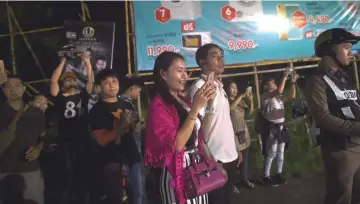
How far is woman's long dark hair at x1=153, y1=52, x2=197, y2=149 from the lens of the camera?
79.2 inches

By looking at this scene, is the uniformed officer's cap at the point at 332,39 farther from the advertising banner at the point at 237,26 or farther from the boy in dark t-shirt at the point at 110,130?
the advertising banner at the point at 237,26

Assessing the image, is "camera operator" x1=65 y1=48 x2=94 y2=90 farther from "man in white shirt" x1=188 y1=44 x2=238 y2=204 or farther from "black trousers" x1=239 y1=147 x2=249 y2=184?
"man in white shirt" x1=188 y1=44 x2=238 y2=204

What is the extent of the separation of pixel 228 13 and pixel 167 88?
13.5ft

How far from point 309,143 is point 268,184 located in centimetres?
174

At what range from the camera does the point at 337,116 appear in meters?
2.52

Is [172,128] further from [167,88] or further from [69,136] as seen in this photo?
[69,136]

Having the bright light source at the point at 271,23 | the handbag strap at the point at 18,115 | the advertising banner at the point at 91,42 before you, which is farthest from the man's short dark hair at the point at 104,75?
the bright light source at the point at 271,23

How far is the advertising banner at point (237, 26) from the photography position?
547 cm

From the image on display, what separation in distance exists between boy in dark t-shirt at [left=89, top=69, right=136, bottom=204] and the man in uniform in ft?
5.06

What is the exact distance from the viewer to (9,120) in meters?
2.99

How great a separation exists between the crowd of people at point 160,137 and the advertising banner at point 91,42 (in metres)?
1.09

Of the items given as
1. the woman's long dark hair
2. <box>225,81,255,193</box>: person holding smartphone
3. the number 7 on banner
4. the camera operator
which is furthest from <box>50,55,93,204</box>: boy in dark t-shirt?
the number 7 on banner

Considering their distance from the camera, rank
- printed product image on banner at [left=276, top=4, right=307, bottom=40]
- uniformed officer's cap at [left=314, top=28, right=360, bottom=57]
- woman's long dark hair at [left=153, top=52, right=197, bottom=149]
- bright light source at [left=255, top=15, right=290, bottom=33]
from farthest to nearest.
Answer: printed product image on banner at [left=276, top=4, right=307, bottom=40] < bright light source at [left=255, top=15, right=290, bottom=33] < uniformed officer's cap at [left=314, top=28, right=360, bottom=57] < woman's long dark hair at [left=153, top=52, right=197, bottom=149]

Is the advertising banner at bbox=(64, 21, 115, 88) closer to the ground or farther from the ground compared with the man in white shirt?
farther from the ground
